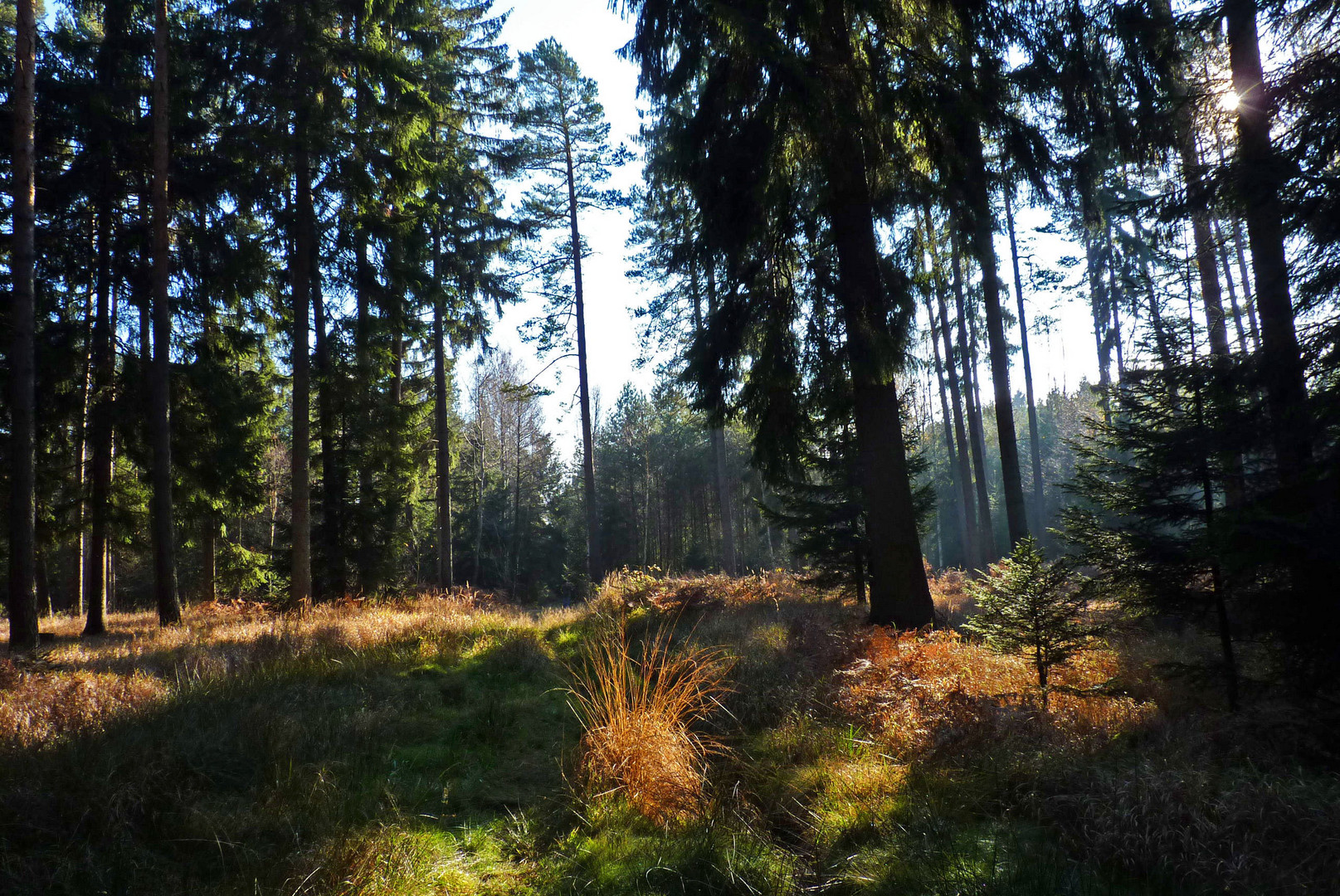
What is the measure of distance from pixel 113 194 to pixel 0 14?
851 centimetres

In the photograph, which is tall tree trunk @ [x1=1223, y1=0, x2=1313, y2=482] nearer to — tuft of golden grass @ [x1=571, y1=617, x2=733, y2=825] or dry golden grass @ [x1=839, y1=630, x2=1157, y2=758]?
dry golden grass @ [x1=839, y1=630, x2=1157, y2=758]

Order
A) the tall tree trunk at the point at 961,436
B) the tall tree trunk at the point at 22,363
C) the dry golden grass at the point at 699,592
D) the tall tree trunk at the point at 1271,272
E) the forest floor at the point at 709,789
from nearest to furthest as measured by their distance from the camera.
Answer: the forest floor at the point at 709,789 → the tall tree trunk at the point at 1271,272 → the tall tree trunk at the point at 22,363 → the dry golden grass at the point at 699,592 → the tall tree trunk at the point at 961,436

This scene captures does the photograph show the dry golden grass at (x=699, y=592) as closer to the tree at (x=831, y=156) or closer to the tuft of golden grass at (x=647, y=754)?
the tree at (x=831, y=156)

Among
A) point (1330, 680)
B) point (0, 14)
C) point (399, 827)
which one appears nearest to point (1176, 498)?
point (1330, 680)

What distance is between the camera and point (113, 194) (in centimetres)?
1255

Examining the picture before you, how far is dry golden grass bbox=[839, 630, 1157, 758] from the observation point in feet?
14.7

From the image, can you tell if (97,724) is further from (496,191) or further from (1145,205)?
(496,191)

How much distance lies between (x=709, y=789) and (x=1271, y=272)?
659 cm

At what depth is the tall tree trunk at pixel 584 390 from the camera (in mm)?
19156

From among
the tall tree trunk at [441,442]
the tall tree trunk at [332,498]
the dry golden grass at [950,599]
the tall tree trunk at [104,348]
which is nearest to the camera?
the dry golden grass at [950,599]

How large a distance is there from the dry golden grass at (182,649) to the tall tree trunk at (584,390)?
4.64 m

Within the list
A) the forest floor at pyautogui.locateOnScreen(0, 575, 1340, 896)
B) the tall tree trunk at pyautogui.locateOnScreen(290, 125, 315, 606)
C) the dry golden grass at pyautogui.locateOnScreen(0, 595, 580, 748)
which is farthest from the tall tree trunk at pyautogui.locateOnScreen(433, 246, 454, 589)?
the forest floor at pyautogui.locateOnScreen(0, 575, 1340, 896)

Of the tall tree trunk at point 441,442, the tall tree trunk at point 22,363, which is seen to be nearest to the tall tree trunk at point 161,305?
the tall tree trunk at point 22,363

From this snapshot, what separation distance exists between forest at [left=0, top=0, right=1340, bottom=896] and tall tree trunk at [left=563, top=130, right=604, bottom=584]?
21cm
